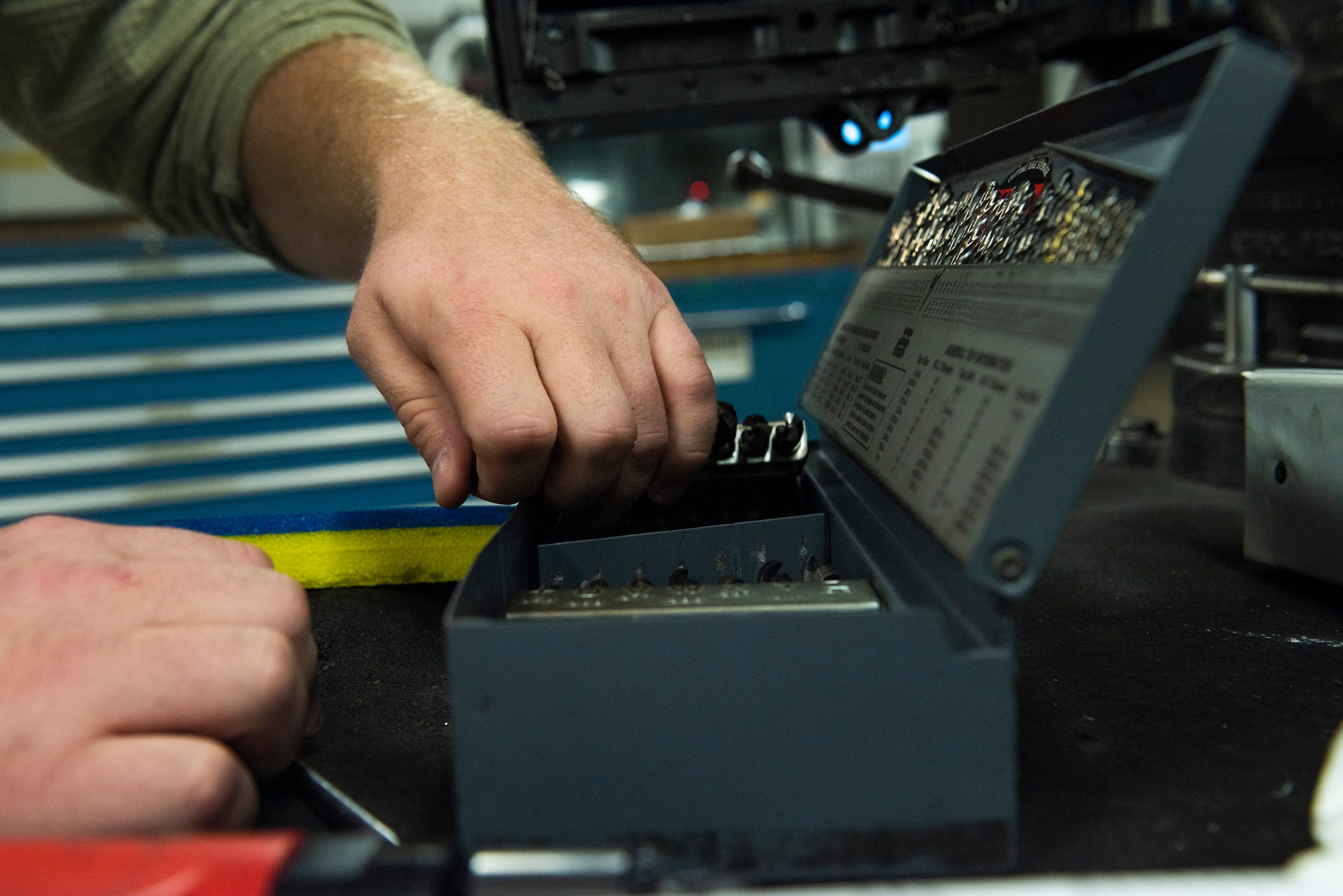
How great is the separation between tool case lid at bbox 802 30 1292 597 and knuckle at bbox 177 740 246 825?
0.86ft

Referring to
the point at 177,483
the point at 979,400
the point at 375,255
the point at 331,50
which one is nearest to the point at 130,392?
the point at 177,483

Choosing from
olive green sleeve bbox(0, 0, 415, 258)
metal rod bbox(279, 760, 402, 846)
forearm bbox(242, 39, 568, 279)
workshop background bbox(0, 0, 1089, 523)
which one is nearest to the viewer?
metal rod bbox(279, 760, 402, 846)

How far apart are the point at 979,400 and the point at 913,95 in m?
0.68

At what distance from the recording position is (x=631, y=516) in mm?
602

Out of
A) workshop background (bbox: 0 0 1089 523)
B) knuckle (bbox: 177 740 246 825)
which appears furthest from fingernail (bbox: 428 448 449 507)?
workshop background (bbox: 0 0 1089 523)

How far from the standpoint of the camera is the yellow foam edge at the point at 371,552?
2.22 ft

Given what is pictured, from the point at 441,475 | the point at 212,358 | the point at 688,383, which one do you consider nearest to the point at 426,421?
the point at 441,475

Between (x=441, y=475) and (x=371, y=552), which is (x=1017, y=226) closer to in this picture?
(x=441, y=475)

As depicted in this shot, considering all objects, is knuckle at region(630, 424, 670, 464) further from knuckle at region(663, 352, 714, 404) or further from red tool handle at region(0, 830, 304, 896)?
red tool handle at region(0, 830, 304, 896)

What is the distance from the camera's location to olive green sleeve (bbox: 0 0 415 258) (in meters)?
0.90

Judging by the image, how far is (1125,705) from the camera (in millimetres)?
451

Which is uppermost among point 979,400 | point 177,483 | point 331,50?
point 331,50

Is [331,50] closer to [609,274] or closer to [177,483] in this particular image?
[609,274]

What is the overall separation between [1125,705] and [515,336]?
350 millimetres
